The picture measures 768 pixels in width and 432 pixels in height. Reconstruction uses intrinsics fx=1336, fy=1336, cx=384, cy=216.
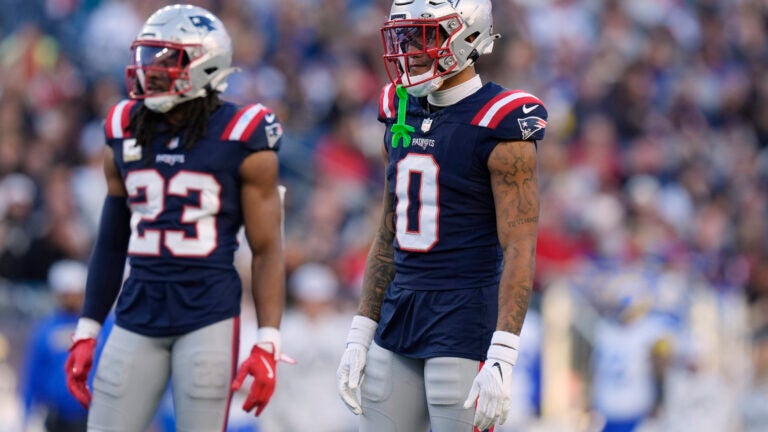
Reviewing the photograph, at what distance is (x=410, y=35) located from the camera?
14.0ft

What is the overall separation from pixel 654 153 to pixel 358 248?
377 centimetres

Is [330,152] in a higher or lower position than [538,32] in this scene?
lower

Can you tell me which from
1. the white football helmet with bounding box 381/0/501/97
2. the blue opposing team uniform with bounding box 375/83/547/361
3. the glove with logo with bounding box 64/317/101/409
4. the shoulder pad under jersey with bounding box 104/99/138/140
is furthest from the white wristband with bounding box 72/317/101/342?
the white football helmet with bounding box 381/0/501/97

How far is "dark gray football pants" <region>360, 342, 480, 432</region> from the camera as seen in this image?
13.5 ft

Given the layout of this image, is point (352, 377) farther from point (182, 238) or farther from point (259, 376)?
point (182, 238)

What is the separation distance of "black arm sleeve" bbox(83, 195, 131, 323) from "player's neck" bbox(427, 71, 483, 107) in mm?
1379

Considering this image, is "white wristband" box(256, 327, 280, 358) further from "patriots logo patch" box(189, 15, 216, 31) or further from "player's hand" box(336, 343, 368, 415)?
"patriots logo patch" box(189, 15, 216, 31)

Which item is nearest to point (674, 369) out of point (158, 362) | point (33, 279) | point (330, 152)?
point (330, 152)

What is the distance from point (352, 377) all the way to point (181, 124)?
123cm

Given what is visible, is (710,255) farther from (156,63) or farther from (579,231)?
(156,63)

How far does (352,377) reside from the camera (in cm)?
432

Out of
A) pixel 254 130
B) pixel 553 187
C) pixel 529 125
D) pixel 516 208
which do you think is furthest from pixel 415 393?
pixel 553 187

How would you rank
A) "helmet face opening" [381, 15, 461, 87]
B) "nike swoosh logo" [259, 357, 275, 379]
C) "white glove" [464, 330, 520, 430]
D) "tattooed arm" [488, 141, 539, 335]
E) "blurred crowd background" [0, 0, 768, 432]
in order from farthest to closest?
"blurred crowd background" [0, 0, 768, 432]
"nike swoosh logo" [259, 357, 275, 379]
"helmet face opening" [381, 15, 461, 87]
"tattooed arm" [488, 141, 539, 335]
"white glove" [464, 330, 520, 430]

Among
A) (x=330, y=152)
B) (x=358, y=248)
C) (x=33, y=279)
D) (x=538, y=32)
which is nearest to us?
(x=33, y=279)
